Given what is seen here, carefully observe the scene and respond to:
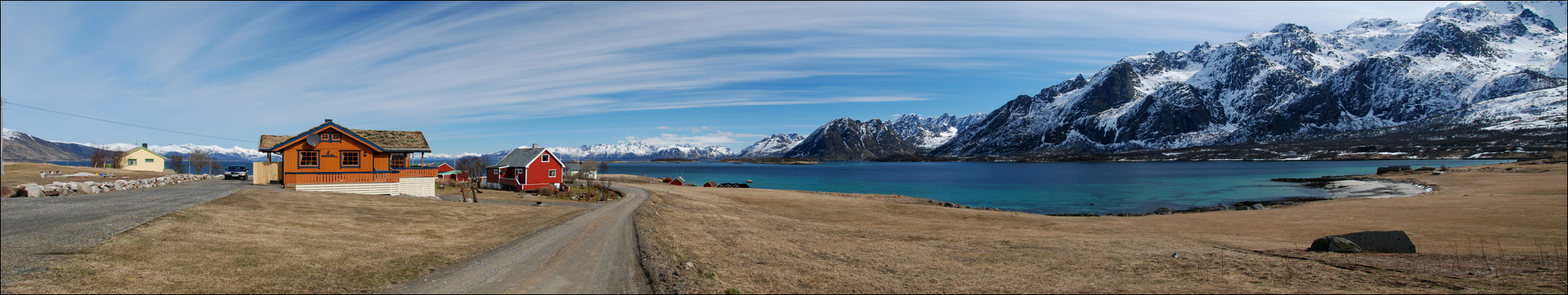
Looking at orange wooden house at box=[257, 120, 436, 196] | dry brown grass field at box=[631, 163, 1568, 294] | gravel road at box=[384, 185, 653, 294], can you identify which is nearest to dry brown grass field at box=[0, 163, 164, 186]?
orange wooden house at box=[257, 120, 436, 196]

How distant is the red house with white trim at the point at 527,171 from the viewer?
5853cm

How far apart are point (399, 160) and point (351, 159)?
13.2 ft

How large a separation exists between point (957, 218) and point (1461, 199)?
32792 millimetres

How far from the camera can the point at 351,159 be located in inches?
1634

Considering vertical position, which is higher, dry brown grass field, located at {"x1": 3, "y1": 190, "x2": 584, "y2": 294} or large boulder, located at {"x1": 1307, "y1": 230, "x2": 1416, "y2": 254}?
dry brown grass field, located at {"x1": 3, "y1": 190, "x2": 584, "y2": 294}

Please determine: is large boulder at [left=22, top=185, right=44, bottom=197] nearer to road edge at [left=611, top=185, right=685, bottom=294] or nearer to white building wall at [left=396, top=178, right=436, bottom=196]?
white building wall at [left=396, top=178, right=436, bottom=196]

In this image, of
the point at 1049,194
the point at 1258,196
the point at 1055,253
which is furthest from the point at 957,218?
the point at 1258,196

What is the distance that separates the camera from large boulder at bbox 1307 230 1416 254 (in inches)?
710

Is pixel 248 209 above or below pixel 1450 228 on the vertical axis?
above

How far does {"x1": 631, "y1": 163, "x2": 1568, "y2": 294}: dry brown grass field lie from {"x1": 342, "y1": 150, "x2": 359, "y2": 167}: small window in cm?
2251

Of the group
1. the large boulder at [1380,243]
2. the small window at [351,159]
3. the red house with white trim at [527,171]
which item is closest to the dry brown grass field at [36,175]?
the small window at [351,159]

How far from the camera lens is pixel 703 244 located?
22312mm

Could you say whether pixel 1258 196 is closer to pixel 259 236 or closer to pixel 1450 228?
pixel 1450 228

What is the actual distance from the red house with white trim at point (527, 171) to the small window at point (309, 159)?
62.3 ft
